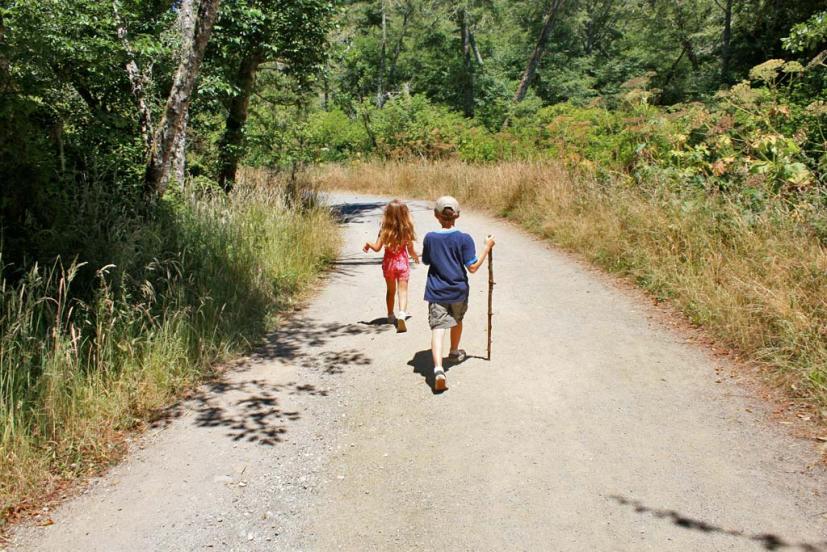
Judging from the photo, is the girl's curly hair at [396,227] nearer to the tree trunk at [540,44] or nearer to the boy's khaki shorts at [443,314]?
the boy's khaki shorts at [443,314]

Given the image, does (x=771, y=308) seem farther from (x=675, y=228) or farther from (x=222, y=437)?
(x=222, y=437)

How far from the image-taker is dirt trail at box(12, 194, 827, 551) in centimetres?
328

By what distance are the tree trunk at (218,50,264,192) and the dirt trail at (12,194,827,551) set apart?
7.37 m

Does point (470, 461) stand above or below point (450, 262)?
below

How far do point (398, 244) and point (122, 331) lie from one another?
116 inches

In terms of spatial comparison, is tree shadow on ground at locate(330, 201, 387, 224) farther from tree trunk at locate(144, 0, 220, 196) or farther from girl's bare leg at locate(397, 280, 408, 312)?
girl's bare leg at locate(397, 280, 408, 312)

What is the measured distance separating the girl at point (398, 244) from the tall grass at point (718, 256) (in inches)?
119

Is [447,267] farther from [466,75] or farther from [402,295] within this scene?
[466,75]

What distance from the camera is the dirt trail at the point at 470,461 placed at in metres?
3.28

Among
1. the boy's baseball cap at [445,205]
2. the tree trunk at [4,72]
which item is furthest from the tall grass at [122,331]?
the boy's baseball cap at [445,205]

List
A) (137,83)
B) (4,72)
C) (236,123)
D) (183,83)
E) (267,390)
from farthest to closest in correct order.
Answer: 1. (236,123)
2. (137,83)
3. (183,83)
4. (4,72)
5. (267,390)

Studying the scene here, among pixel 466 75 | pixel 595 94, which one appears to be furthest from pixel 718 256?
pixel 595 94

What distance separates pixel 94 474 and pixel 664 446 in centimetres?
363

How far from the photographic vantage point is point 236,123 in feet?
43.8
